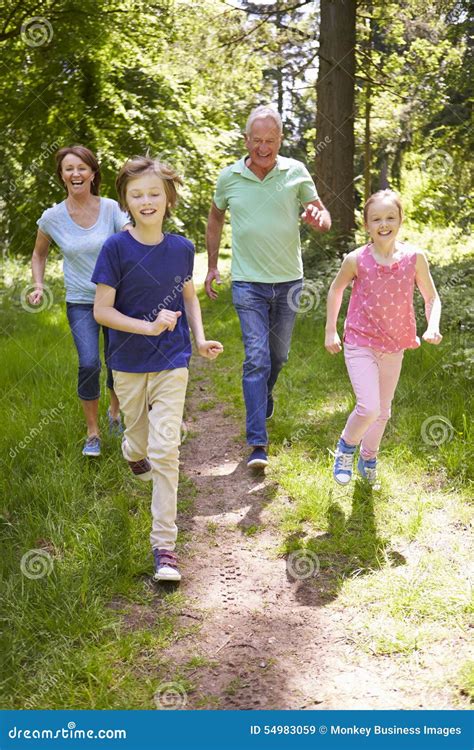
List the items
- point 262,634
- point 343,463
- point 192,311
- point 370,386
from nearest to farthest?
point 262,634 → point 192,311 → point 370,386 → point 343,463

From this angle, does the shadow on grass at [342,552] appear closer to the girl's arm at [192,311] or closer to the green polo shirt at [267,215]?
the girl's arm at [192,311]

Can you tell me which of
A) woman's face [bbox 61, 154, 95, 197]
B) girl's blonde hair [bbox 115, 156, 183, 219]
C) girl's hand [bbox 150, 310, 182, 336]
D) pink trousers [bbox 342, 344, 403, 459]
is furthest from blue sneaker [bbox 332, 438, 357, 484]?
woman's face [bbox 61, 154, 95, 197]

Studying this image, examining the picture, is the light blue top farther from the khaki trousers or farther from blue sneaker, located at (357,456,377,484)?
blue sneaker, located at (357,456,377,484)

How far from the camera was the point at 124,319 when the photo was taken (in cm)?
348

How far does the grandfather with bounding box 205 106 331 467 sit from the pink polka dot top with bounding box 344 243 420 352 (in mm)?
847

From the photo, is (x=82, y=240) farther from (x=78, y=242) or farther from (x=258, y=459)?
(x=258, y=459)

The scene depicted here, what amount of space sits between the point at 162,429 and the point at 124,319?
583 millimetres

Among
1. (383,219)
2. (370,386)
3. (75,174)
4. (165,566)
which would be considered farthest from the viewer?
(75,174)

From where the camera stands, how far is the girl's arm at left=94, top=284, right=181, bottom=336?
3.34 m

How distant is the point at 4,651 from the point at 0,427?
248 cm

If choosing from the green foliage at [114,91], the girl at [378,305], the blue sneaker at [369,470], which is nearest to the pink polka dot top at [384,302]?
the girl at [378,305]

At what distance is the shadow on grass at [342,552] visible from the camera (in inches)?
141

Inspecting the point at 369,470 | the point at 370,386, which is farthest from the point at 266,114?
the point at 369,470

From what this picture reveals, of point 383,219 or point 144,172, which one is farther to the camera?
point 383,219
